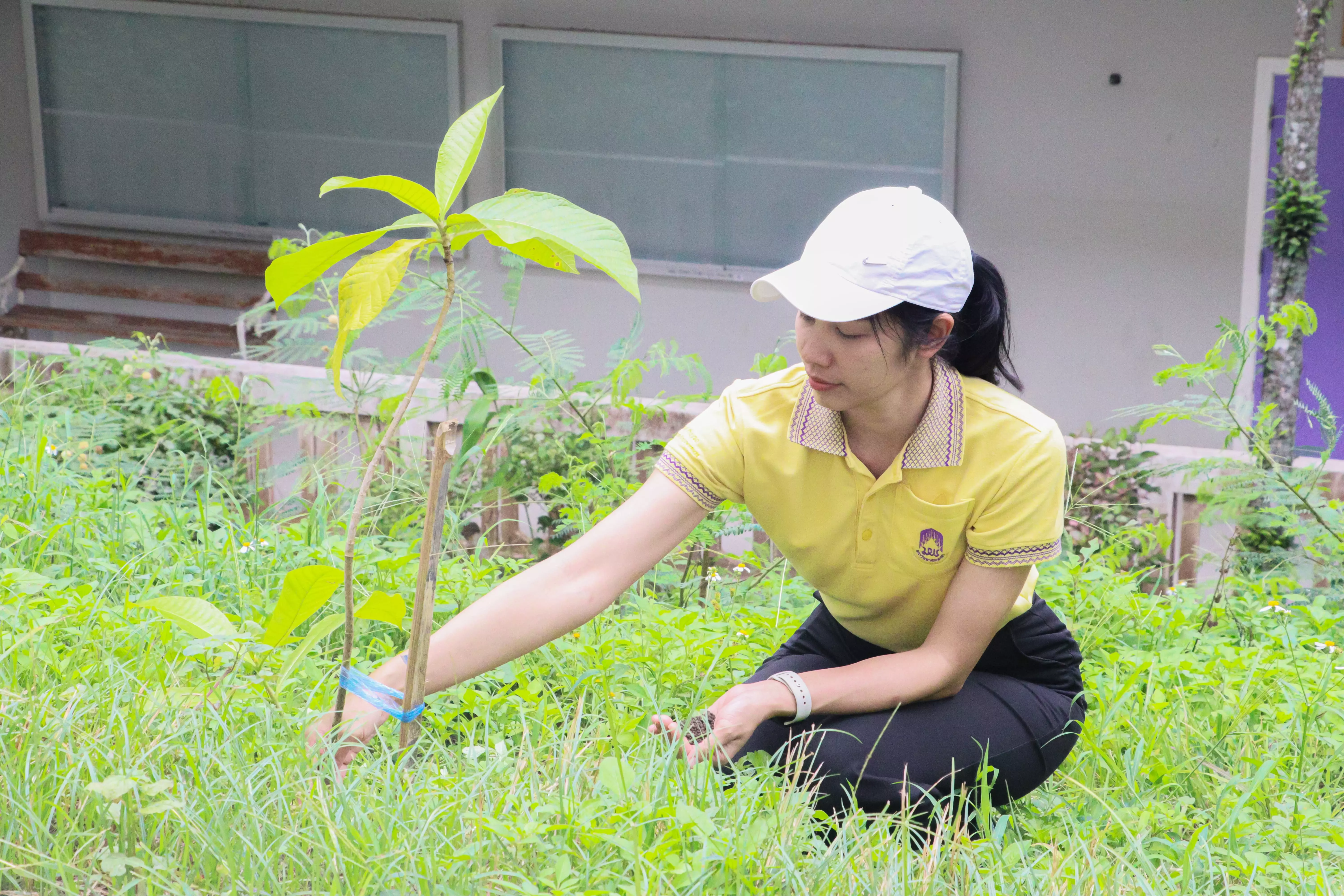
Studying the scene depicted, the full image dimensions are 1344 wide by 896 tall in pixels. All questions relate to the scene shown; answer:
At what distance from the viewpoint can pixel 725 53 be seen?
6.42 metres

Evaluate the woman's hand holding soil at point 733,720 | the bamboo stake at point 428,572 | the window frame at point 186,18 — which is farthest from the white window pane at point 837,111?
the bamboo stake at point 428,572

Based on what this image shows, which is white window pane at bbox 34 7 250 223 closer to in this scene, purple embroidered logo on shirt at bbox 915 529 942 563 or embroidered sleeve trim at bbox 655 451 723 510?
embroidered sleeve trim at bbox 655 451 723 510

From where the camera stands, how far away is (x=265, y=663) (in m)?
2.17

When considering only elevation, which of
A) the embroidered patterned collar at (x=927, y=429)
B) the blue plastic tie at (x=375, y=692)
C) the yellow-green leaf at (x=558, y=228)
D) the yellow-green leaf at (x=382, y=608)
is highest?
the yellow-green leaf at (x=558, y=228)

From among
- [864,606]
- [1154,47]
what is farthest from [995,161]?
[864,606]

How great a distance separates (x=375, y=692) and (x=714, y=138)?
5448 mm

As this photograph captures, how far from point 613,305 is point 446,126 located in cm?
141

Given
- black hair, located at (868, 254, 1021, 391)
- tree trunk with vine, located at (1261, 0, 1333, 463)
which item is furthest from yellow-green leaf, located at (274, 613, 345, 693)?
tree trunk with vine, located at (1261, 0, 1333, 463)

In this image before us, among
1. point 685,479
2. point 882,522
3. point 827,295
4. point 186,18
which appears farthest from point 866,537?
point 186,18

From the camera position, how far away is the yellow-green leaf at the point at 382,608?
5.17 feet

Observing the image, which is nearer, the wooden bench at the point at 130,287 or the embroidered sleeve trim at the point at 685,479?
the embroidered sleeve trim at the point at 685,479

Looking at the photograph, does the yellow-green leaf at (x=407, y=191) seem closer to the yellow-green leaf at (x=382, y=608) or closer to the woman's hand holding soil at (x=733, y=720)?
the yellow-green leaf at (x=382, y=608)

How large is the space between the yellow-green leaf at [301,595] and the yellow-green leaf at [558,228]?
0.52 meters

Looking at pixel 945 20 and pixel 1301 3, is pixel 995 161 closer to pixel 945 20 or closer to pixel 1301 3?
pixel 945 20
